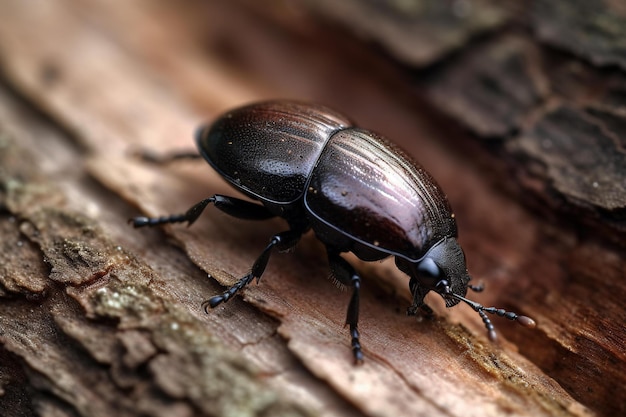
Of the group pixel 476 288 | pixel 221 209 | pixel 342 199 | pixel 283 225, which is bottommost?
pixel 283 225

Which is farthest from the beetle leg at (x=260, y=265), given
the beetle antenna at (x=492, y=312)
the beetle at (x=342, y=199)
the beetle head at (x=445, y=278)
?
the beetle antenna at (x=492, y=312)

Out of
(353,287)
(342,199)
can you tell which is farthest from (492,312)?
(342,199)

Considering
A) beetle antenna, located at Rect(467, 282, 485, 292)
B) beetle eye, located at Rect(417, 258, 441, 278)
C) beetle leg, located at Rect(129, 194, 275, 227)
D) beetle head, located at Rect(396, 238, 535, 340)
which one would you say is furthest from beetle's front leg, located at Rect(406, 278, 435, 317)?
beetle leg, located at Rect(129, 194, 275, 227)

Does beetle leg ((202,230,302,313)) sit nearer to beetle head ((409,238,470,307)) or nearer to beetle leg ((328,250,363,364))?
beetle leg ((328,250,363,364))

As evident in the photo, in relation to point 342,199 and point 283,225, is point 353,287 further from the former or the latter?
point 283,225

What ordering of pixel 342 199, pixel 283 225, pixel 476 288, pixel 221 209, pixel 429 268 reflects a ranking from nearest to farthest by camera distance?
pixel 429 268 → pixel 342 199 → pixel 476 288 → pixel 221 209 → pixel 283 225

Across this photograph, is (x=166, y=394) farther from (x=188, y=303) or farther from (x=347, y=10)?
(x=347, y=10)
